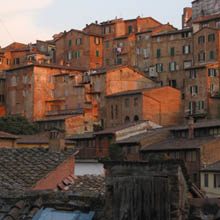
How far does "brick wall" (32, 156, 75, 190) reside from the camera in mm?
22844

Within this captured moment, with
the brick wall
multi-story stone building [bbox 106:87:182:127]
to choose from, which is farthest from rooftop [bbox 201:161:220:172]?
the brick wall

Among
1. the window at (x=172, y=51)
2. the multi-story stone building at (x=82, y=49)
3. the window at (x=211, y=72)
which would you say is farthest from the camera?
the multi-story stone building at (x=82, y=49)

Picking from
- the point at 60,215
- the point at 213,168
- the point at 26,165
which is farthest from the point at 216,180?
the point at 60,215

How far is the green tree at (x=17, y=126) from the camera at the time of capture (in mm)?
96438

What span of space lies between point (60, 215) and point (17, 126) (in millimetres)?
81671

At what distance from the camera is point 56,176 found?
2397cm

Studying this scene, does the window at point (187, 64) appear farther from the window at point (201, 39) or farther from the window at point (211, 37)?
the window at point (211, 37)

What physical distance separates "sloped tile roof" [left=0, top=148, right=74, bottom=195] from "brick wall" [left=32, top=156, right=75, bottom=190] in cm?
14

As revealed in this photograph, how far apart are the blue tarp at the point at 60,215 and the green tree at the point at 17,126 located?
263ft

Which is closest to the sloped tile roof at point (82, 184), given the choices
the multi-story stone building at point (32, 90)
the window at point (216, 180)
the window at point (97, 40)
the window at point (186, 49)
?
the window at point (216, 180)

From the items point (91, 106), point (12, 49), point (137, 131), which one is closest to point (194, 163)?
point (137, 131)

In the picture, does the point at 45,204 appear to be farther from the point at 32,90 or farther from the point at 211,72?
the point at 32,90

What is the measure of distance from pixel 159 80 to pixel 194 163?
46.7 meters

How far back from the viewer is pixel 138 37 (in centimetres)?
11044
